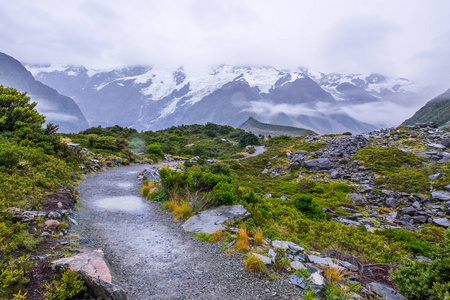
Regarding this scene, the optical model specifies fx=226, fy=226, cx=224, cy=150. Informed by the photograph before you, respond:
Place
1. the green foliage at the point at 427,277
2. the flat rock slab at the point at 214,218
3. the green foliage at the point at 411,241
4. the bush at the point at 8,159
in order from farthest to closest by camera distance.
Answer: the bush at the point at 8,159, the green foliage at the point at 411,241, the flat rock slab at the point at 214,218, the green foliage at the point at 427,277

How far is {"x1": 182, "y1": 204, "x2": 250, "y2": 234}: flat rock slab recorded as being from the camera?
27.4 ft

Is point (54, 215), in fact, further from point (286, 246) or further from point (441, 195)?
point (441, 195)

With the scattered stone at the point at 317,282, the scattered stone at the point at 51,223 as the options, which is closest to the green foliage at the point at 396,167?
the scattered stone at the point at 317,282

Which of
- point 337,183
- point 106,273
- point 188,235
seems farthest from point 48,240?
point 337,183

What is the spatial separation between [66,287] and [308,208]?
11299mm

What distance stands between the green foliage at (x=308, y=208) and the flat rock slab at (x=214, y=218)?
4.64 m

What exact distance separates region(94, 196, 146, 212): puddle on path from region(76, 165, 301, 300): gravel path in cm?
9

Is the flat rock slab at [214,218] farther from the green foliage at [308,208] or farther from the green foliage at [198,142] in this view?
the green foliage at [198,142]

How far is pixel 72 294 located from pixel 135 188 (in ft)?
38.2

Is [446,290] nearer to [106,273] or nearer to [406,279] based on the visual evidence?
[406,279]

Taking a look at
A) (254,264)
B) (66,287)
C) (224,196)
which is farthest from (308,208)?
(66,287)

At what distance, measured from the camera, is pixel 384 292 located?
4.78 meters

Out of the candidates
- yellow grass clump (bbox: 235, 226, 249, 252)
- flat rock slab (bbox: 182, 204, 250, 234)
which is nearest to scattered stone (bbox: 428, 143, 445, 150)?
flat rock slab (bbox: 182, 204, 250, 234)

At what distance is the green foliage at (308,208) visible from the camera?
11942 mm
